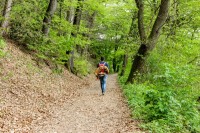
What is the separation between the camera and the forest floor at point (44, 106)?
713 cm

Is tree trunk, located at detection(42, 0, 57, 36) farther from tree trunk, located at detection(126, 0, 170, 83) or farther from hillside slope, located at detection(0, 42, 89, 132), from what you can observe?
tree trunk, located at detection(126, 0, 170, 83)

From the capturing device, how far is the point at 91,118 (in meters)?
8.37

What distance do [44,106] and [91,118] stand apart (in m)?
2.07

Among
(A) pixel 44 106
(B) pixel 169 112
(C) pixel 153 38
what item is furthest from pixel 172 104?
(C) pixel 153 38

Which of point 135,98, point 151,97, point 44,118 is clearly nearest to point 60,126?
point 44,118

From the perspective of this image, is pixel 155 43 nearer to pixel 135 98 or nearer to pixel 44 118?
pixel 135 98

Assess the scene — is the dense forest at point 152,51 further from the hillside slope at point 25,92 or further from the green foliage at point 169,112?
the hillside slope at point 25,92

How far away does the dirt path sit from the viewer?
7059 mm

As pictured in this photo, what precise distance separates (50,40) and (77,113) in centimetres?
668

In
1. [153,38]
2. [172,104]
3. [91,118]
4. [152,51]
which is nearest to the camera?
[172,104]

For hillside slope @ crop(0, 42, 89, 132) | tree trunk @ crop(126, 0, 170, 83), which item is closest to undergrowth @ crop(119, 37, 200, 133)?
hillside slope @ crop(0, 42, 89, 132)

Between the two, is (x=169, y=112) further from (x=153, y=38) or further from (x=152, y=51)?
(x=153, y=38)

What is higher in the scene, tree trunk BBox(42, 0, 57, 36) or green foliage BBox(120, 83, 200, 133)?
tree trunk BBox(42, 0, 57, 36)

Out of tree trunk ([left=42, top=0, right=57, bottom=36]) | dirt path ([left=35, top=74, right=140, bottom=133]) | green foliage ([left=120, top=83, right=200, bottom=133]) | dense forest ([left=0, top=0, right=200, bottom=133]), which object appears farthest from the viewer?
tree trunk ([left=42, top=0, right=57, bottom=36])
